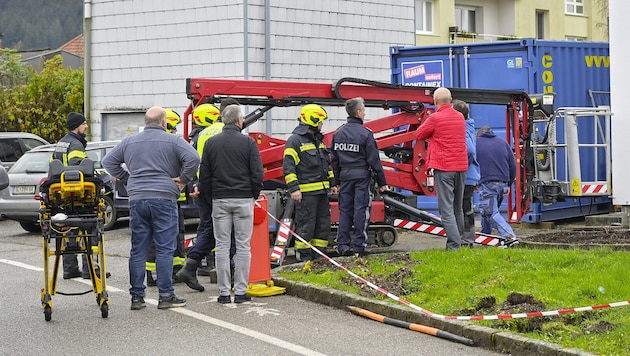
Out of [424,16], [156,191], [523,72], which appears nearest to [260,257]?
[156,191]

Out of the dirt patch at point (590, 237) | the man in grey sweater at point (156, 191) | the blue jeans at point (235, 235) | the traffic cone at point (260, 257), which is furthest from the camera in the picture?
the dirt patch at point (590, 237)

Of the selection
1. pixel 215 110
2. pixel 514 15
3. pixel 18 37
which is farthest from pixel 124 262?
pixel 18 37

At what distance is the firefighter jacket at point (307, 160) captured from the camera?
1232 cm

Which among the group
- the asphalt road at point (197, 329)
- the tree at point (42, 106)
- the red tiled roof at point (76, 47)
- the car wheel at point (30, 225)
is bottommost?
the asphalt road at point (197, 329)

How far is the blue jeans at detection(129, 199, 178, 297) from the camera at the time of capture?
32.2 ft

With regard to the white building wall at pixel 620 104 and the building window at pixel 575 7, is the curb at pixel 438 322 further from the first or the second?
the building window at pixel 575 7

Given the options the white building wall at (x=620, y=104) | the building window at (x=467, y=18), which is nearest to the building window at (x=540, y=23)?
the building window at (x=467, y=18)

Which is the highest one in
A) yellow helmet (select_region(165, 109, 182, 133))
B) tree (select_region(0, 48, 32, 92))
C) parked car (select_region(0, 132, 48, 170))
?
tree (select_region(0, 48, 32, 92))

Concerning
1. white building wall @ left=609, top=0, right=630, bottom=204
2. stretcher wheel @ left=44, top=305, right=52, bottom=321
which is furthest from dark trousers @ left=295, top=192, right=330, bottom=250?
white building wall @ left=609, top=0, right=630, bottom=204

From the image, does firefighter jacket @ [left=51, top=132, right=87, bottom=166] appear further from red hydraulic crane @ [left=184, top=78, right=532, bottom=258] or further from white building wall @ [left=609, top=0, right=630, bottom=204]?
white building wall @ [left=609, top=0, right=630, bottom=204]

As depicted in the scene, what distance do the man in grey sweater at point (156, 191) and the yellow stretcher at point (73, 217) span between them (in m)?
0.39

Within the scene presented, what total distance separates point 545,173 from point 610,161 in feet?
4.25

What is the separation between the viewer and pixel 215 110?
1206 centimetres

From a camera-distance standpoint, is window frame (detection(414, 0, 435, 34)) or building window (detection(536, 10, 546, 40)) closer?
window frame (detection(414, 0, 435, 34))
